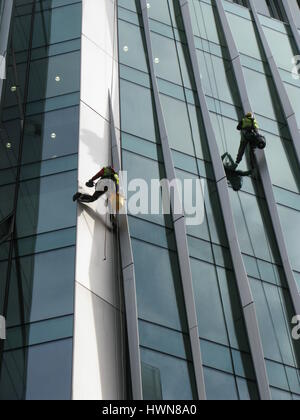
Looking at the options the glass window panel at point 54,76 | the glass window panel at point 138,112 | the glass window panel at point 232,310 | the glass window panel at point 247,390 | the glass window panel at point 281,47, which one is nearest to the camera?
the glass window panel at point 247,390

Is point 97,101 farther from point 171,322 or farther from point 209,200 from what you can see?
point 171,322

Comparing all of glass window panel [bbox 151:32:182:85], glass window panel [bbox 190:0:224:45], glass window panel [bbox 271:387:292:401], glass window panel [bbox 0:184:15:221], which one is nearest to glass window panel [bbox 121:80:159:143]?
glass window panel [bbox 151:32:182:85]

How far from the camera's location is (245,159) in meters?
27.5

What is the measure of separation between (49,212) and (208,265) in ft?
16.0

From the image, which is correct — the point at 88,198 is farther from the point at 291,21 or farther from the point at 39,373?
the point at 291,21

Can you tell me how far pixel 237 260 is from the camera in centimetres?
2378

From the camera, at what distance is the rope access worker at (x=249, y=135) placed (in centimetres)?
2630

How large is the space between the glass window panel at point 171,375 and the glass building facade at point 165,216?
36mm

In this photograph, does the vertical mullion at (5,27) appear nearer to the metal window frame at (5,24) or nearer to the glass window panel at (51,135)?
the metal window frame at (5,24)

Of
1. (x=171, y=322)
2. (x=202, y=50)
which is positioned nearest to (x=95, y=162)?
(x=171, y=322)

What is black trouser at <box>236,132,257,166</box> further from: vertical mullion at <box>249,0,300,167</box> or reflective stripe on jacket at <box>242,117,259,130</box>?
vertical mullion at <box>249,0,300,167</box>

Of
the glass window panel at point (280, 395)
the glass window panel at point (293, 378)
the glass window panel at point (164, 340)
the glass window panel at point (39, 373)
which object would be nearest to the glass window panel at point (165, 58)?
the glass window panel at point (164, 340)

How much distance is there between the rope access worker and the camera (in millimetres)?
26297

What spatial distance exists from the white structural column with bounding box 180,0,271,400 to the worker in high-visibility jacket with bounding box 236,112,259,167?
0.85 meters
